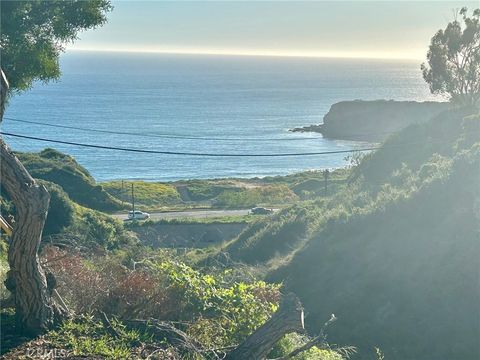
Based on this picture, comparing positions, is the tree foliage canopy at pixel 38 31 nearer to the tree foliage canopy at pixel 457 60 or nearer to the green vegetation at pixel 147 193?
the tree foliage canopy at pixel 457 60

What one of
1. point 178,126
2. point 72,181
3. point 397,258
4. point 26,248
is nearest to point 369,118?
point 178,126

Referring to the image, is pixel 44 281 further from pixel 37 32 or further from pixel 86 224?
pixel 86 224

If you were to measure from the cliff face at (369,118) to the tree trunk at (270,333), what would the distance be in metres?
97.1

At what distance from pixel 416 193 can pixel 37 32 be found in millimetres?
16866

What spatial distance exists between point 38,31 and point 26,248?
3.65 meters

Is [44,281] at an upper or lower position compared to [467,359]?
upper

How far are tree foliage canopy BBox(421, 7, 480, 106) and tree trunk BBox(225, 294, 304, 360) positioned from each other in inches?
1384

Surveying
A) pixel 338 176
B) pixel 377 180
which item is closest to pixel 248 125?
pixel 338 176

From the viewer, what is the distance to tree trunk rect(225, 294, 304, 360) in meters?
7.03

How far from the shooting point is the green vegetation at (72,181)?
51219 mm

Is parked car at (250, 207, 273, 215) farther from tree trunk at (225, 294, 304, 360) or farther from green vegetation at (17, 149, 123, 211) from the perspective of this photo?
tree trunk at (225, 294, 304, 360)

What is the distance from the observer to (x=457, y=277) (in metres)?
19.1

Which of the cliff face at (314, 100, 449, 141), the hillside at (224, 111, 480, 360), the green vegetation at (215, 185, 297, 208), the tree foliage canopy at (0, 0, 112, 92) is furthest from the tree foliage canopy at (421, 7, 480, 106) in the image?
the cliff face at (314, 100, 449, 141)

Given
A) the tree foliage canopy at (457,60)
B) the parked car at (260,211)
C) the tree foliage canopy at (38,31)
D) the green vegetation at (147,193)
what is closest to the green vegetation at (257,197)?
the green vegetation at (147,193)
